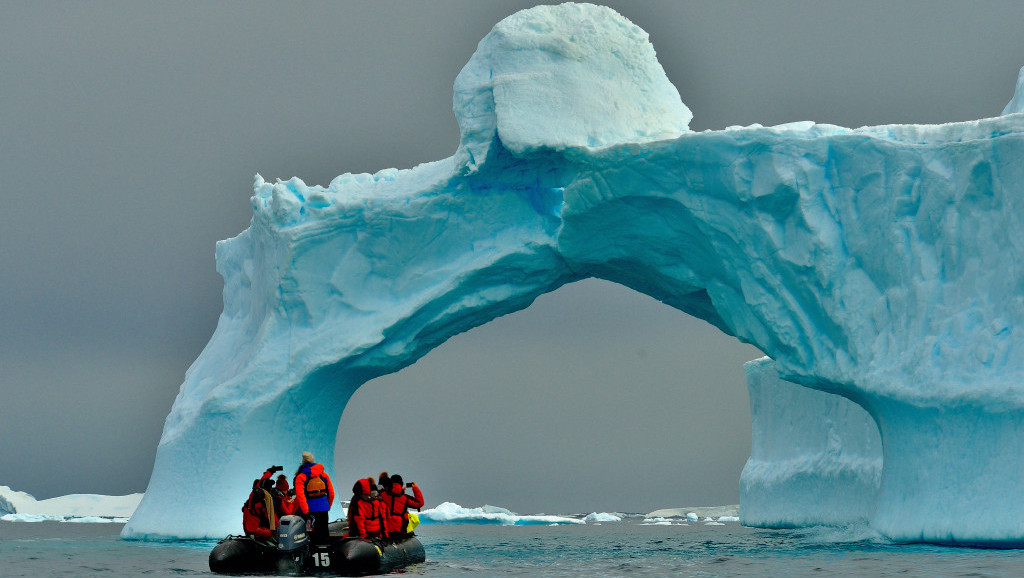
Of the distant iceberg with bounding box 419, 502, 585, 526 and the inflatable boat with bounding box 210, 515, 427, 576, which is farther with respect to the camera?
the distant iceberg with bounding box 419, 502, 585, 526

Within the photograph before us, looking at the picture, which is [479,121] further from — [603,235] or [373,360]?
[373,360]

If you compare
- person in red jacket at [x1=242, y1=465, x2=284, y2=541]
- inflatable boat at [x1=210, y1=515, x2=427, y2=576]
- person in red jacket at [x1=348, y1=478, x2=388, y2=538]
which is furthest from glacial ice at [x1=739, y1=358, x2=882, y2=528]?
person in red jacket at [x1=242, y1=465, x2=284, y2=541]

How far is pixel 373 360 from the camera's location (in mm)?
20562

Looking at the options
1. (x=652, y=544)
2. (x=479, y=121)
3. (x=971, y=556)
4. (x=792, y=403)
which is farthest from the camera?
(x=792, y=403)

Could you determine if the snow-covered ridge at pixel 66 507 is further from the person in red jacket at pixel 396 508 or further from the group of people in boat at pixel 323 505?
the person in red jacket at pixel 396 508

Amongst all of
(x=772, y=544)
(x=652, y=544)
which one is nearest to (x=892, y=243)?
(x=772, y=544)

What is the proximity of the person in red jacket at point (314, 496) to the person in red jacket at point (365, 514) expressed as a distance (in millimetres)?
475

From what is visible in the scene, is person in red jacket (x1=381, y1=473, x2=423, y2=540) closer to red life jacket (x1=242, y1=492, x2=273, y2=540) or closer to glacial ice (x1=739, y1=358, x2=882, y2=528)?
red life jacket (x1=242, y1=492, x2=273, y2=540)

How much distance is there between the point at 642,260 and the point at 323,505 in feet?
25.4

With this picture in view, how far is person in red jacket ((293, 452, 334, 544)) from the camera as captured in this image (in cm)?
1429

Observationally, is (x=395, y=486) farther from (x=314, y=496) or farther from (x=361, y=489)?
(x=314, y=496)

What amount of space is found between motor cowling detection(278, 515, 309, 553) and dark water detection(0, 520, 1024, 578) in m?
1.20

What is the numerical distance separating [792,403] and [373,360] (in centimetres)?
1172

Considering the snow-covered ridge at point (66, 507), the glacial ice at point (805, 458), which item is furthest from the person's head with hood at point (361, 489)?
the snow-covered ridge at point (66, 507)
